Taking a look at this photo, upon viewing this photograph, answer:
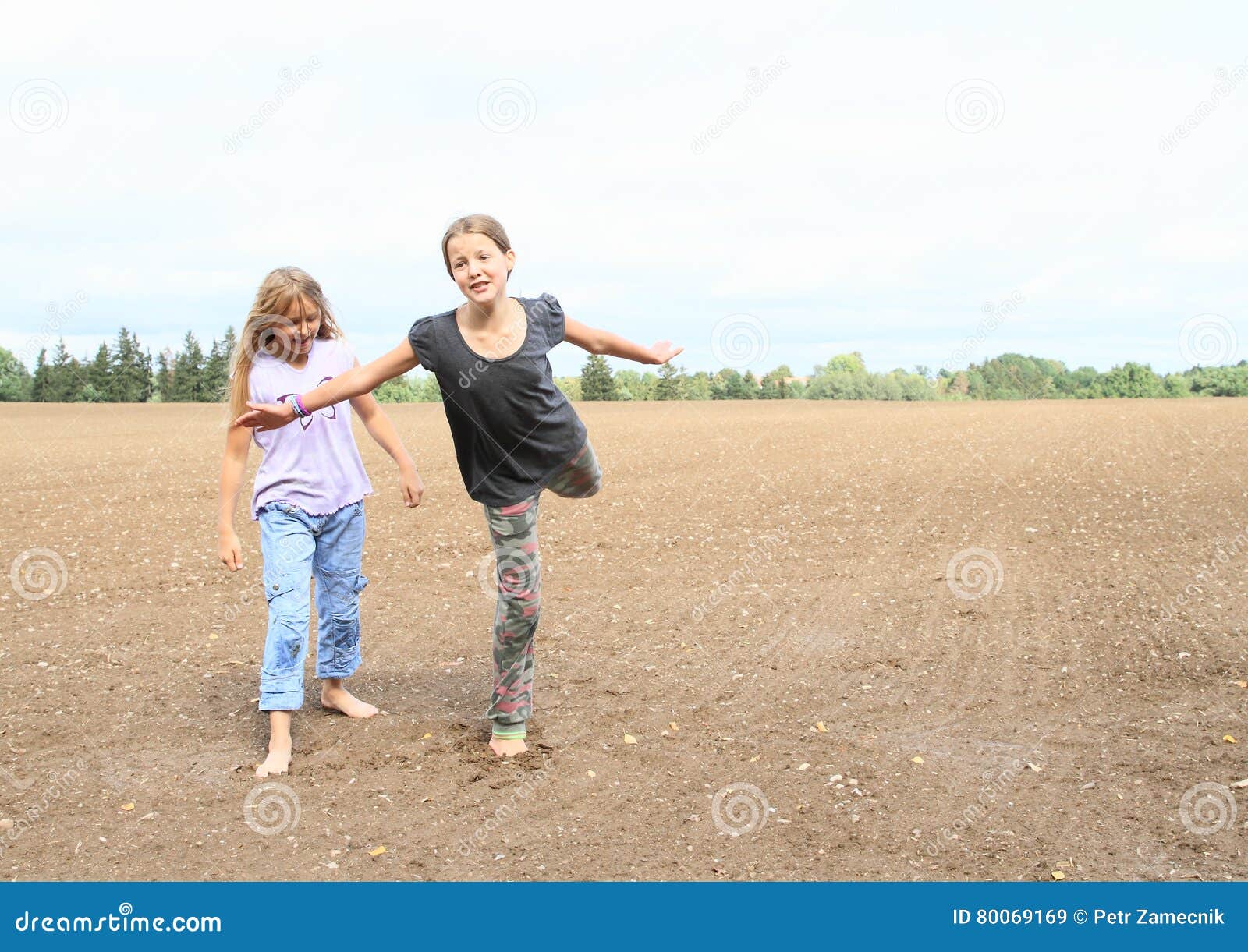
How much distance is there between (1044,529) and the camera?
10.9m

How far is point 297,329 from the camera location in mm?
4781

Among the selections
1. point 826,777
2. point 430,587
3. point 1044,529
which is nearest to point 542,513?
point 430,587

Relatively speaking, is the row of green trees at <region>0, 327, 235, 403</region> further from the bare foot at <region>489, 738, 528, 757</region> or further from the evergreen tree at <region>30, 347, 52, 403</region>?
the bare foot at <region>489, 738, 528, 757</region>

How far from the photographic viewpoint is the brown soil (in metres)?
Result: 4.01

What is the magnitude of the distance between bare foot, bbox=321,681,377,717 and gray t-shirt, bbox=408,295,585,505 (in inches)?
57.8

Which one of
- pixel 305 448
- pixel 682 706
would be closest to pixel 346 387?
pixel 305 448

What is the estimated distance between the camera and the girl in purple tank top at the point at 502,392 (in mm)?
4340

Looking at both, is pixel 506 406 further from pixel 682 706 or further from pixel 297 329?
pixel 682 706

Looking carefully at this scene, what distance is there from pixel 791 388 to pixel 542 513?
2119 inches

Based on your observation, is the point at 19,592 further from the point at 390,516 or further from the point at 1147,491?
the point at 1147,491

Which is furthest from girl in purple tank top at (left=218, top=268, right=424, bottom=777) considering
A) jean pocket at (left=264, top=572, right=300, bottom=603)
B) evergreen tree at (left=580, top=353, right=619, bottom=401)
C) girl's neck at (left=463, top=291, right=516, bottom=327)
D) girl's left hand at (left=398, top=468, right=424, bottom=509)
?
evergreen tree at (left=580, top=353, right=619, bottom=401)

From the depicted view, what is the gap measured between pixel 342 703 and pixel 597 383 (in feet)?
168

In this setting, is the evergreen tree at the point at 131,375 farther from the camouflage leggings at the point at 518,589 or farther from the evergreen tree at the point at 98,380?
the camouflage leggings at the point at 518,589

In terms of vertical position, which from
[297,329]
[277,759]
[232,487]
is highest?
[297,329]
